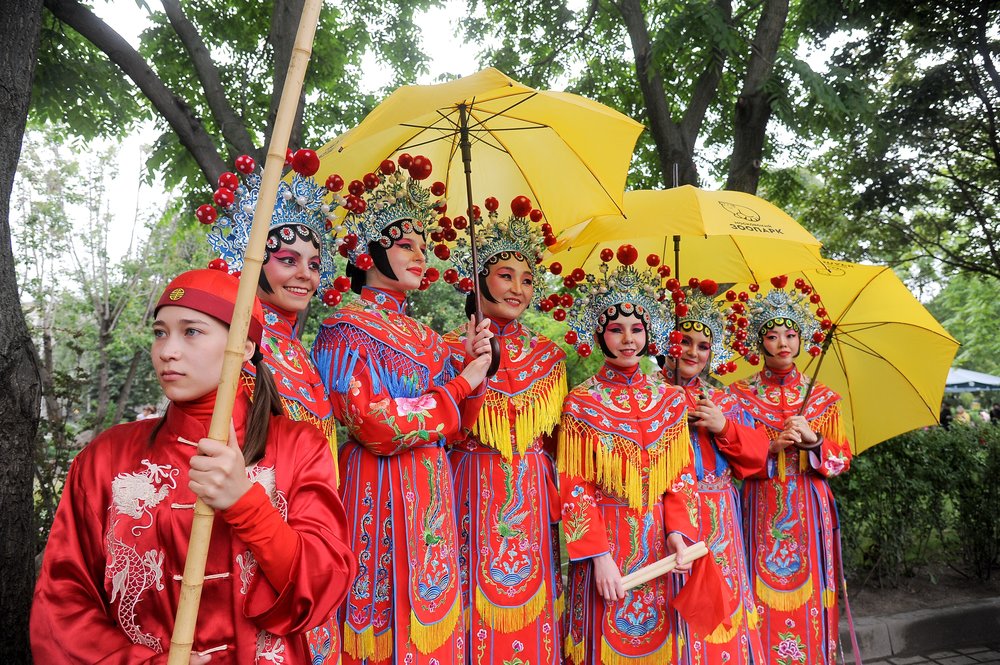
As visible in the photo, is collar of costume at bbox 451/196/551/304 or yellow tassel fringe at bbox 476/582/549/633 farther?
collar of costume at bbox 451/196/551/304

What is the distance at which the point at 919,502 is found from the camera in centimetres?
625

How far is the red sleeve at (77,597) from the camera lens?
5.65ft

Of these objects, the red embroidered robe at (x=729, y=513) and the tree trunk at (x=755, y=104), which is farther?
the tree trunk at (x=755, y=104)

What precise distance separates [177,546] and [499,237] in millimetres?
2094

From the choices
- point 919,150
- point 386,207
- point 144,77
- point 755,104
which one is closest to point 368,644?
point 386,207

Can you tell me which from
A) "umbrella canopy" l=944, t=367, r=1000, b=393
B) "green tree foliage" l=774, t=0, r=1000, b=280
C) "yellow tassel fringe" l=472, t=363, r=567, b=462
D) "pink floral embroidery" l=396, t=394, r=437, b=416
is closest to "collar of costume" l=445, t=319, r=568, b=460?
"yellow tassel fringe" l=472, t=363, r=567, b=462

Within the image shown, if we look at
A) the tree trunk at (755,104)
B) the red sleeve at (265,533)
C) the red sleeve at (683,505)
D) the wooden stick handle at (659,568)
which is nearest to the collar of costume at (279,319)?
the red sleeve at (265,533)

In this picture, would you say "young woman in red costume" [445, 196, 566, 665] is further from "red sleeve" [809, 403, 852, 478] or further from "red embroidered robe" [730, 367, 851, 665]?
"red sleeve" [809, 403, 852, 478]

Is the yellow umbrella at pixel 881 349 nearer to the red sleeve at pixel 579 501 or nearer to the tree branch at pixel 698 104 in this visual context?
the red sleeve at pixel 579 501

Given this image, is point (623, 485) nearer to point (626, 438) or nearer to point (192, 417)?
point (626, 438)

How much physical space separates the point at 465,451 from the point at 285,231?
130 centimetres

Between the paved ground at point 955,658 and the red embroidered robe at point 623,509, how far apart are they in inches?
119

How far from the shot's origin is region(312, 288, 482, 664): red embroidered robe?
2.79 meters

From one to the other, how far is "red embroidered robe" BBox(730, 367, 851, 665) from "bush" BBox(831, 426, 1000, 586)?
198cm
